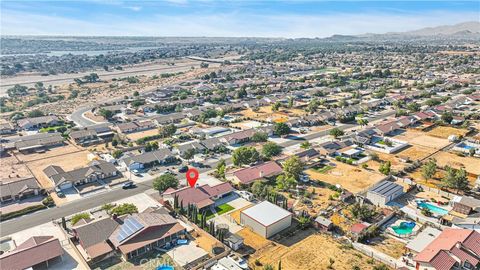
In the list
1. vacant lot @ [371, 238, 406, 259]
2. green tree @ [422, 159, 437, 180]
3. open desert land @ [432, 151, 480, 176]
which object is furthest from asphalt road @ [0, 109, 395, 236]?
open desert land @ [432, 151, 480, 176]

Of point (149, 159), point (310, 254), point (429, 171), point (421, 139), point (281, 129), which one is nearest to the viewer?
point (310, 254)

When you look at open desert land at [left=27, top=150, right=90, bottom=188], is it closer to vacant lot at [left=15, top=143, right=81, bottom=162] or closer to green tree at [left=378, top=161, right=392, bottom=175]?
vacant lot at [left=15, top=143, right=81, bottom=162]

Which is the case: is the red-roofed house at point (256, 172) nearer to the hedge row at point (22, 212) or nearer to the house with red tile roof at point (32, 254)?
the house with red tile roof at point (32, 254)

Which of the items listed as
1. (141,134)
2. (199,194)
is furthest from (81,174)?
(141,134)

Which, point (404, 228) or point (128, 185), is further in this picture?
point (128, 185)

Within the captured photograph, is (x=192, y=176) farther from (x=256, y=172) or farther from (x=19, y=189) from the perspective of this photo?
(x=19, y=189)

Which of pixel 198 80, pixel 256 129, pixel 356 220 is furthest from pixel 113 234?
pixel 198 80
